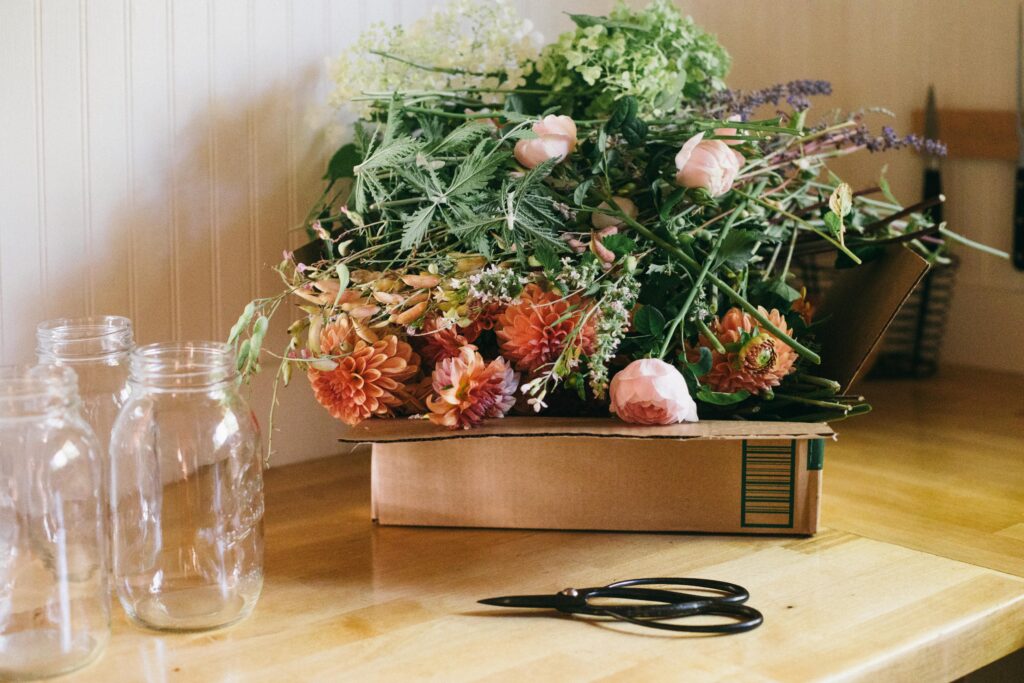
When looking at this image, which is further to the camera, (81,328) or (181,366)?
(81,328)

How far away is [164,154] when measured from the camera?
44.9 inches

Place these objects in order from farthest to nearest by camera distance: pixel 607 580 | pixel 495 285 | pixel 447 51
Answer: pixel 447 51 → pixel 495 285 → pixel 607 580

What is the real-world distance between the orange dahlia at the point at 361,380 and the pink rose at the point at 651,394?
0.67 ft

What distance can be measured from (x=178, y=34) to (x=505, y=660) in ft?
2.44

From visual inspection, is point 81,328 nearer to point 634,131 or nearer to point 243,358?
point 243,358

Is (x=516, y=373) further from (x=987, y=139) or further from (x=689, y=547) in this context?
(x=987, y=139)

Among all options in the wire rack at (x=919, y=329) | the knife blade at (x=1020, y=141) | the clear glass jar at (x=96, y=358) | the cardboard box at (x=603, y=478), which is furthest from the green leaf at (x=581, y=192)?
the knife blade at (x=1020, y=141)

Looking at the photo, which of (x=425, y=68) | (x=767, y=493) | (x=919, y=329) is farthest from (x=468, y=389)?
(x=919, y=329)

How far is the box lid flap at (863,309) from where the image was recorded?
1042 mm

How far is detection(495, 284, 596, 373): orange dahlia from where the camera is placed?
101 cm

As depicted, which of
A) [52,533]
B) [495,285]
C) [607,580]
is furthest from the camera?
[495,285]

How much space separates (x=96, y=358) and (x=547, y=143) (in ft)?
1.50

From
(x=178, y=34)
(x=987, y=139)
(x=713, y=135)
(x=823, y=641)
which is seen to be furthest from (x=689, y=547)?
(x=987, y=139)

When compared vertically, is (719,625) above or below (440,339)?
below
